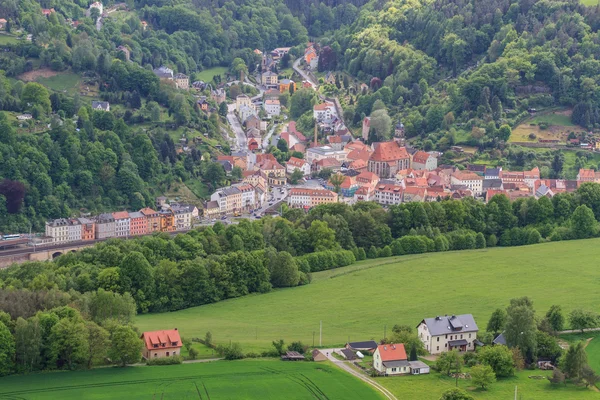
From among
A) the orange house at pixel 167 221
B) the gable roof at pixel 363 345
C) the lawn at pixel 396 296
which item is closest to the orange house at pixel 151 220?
the orange house at pixel 167 221

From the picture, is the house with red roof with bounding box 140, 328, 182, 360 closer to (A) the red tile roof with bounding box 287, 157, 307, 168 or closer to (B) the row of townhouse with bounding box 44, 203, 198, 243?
(B) the row of townhouse with bounding box 44, 203, 198, 243

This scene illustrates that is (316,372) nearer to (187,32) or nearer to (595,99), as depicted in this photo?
(595,99)

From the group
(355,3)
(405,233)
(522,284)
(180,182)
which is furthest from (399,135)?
(355,3)

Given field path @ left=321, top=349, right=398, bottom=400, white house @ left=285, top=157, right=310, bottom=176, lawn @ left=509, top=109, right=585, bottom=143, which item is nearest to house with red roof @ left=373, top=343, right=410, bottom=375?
field path @ left=321, top=349, right=398, bottom=400

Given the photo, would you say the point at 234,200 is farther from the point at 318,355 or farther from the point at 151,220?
the point at 318,355

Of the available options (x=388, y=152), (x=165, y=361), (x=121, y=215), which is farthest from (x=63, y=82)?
(x=165, y=361)

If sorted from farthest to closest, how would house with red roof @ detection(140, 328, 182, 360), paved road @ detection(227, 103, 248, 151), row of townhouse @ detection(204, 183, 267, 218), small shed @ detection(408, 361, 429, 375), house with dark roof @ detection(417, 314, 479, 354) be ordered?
1. paved road @ detection(227, 103, 248, 151)
2. row of townhouse @ detection(204, 183, 267, 218)
3. house with dark roof @ detection(417, 314, 479, 354)
4. house with red roof @ detection(140, 328, 182, 360)
5. small shed @ detection(408, 361, 429, 375)
